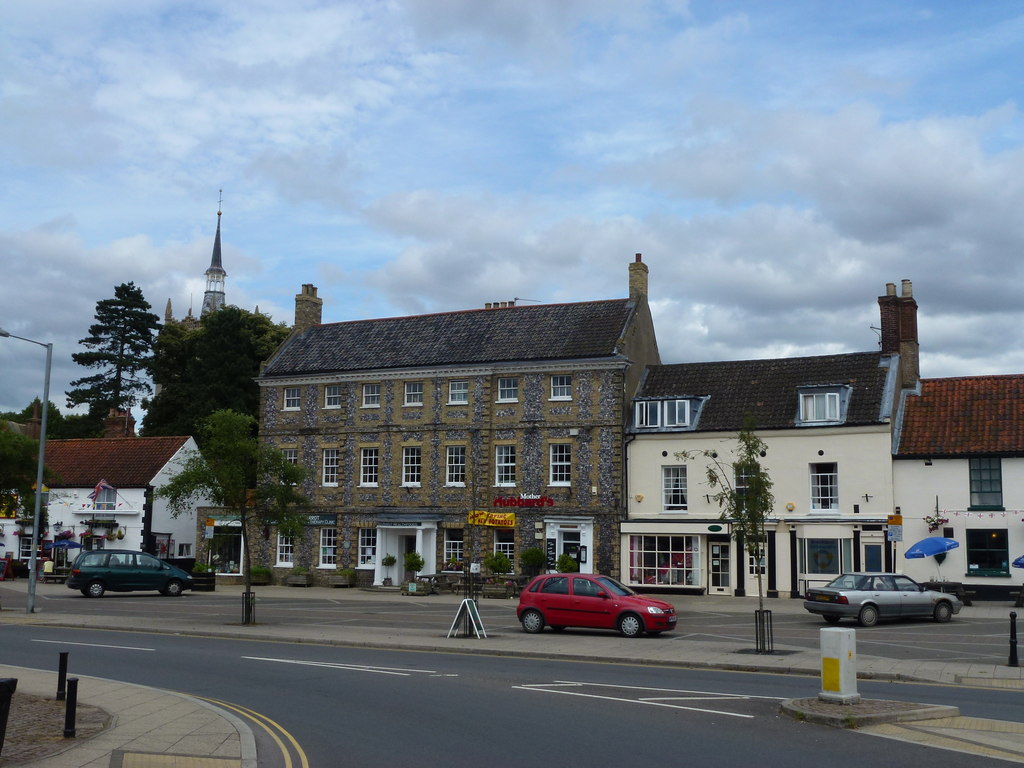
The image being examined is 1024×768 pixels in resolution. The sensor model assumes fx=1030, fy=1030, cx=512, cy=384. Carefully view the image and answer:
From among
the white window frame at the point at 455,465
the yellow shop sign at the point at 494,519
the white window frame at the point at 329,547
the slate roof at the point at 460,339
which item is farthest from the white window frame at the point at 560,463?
the white window frame at the point at 329,547

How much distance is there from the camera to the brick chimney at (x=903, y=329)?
42000 mm

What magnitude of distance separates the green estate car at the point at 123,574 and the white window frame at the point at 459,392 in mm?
13933

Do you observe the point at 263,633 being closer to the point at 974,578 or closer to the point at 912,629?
the point at 912,629

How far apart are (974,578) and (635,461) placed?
1382 centimetres

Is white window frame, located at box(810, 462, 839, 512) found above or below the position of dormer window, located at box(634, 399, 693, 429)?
below

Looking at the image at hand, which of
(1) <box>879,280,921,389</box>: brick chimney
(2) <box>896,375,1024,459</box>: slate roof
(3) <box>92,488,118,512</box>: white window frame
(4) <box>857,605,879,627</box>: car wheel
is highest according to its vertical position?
(1) <box>879,280,921,389</box>: brick chimney

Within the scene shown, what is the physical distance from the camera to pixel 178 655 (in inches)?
840

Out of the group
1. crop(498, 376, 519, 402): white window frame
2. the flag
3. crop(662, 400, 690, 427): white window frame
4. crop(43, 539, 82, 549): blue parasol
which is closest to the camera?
crop(662, 400, 690, 427): white window frame

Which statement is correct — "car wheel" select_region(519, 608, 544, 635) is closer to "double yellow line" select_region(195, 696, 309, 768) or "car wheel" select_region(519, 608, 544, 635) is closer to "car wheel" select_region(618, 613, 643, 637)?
"car wheel" select_region(618, 613, 643, 637)

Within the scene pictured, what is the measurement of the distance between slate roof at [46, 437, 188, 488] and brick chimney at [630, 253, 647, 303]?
85.1 feet

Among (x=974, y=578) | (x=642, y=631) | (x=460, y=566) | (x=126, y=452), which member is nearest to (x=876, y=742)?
(x=642, y=631)

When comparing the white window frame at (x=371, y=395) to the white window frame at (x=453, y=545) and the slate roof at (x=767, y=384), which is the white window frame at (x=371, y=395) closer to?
the white window frame at (x=453, y=545)

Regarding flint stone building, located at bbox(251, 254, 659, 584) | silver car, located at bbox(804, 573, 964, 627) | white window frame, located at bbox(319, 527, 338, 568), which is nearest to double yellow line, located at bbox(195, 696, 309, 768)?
silver car, located at bbox(804, 573, 964, 627)

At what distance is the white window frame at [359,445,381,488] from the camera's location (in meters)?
49.2
